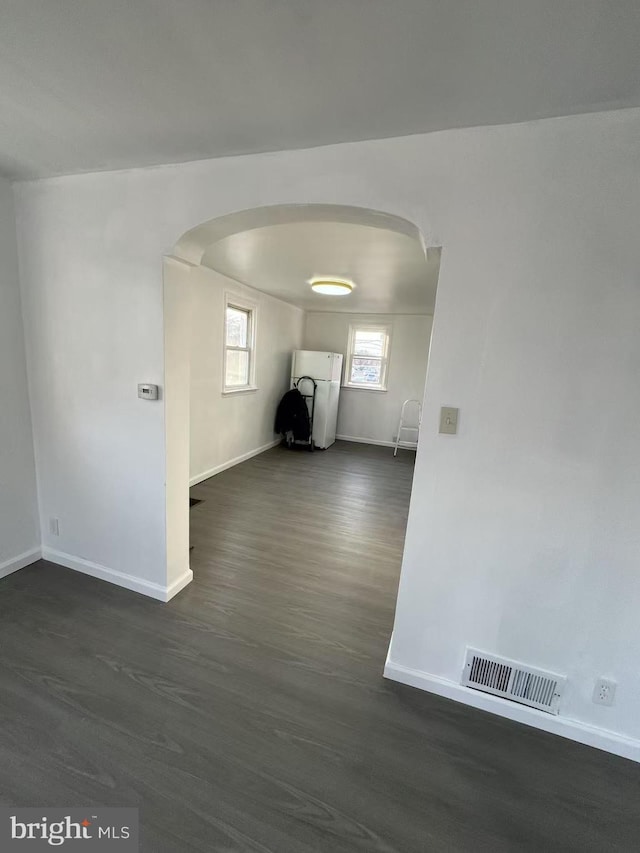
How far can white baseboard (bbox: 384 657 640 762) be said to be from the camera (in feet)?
4.65

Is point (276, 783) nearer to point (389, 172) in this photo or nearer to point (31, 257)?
point (389, 172)

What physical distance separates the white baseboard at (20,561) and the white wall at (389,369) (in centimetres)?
506

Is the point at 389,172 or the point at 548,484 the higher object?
the point at 389,172

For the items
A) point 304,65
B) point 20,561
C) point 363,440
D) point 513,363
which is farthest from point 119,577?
point 363,440

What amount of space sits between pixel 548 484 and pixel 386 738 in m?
1.19

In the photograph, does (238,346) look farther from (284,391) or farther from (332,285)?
(284,391)

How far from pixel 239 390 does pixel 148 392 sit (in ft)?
9.09

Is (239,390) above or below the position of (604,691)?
above

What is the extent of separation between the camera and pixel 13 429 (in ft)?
7.07

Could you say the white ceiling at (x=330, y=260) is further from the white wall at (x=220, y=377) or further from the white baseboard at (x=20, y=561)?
the white baseboard at (x=20, y=561)

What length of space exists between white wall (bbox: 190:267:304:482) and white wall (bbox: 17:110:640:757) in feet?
6.37

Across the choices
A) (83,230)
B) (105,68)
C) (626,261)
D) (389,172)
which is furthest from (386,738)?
(83,230)

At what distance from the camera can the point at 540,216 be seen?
1.24m

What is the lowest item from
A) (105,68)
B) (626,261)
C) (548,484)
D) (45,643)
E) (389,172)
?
(45,643)
